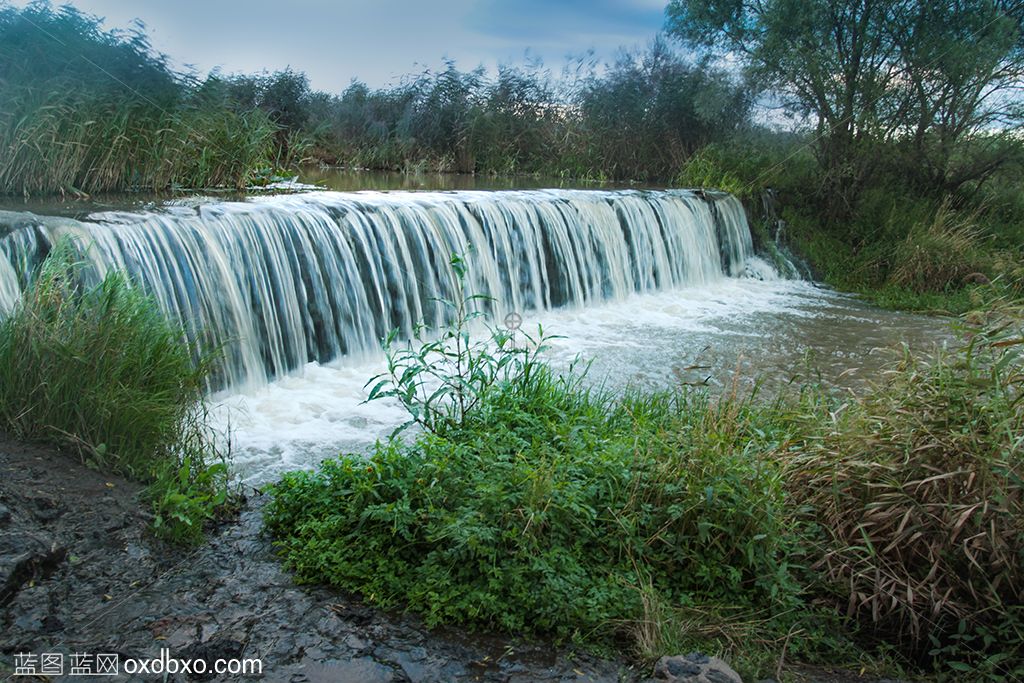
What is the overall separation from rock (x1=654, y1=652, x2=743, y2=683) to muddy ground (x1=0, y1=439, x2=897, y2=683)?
128mm

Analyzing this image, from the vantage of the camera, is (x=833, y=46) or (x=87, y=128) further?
(x=833, y=46)

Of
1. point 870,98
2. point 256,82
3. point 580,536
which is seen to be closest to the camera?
point 580,536

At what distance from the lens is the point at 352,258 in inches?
320

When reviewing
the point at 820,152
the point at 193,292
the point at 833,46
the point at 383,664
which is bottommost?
the point at 383,664

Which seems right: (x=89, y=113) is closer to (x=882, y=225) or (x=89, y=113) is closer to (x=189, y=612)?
(x=189, y=612)

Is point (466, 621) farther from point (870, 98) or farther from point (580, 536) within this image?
point (870, 98)

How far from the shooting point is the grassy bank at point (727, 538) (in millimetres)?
3176

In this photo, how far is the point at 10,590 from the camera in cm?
301

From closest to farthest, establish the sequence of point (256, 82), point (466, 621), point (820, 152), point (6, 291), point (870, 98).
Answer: point (466, 621)
point (6, 291)
point (870, 98)
point (820, 152)
point (256, 82)

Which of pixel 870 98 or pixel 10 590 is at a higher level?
pixel 870 98

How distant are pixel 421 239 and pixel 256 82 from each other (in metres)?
11.1

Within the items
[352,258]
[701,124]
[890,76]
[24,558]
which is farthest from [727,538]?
[701,124]

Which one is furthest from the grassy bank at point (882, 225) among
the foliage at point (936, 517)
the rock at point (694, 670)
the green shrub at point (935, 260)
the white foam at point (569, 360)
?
the rock at point (694, 670)

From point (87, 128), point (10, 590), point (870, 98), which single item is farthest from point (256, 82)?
point (10, 590)
